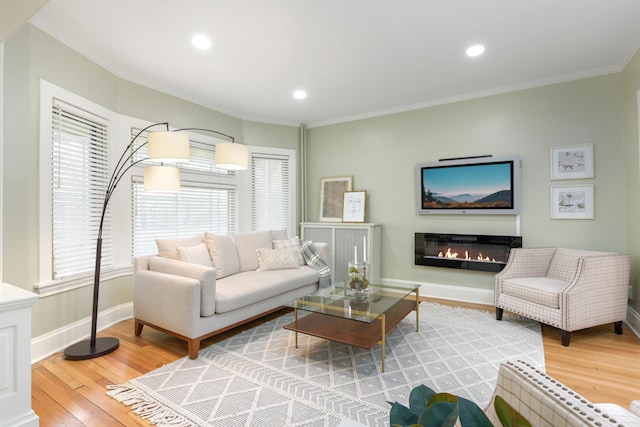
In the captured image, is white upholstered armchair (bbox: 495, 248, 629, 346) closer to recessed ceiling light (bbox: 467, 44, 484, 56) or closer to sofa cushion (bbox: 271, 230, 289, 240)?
recessed ceiling light (bbox: 467, 44, 484, 56)

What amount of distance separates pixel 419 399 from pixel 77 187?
136 inches

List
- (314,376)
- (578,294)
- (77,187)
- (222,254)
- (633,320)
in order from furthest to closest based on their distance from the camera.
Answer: (222,254)
(633,320)
(77,187)
(578,294)
(314,376)

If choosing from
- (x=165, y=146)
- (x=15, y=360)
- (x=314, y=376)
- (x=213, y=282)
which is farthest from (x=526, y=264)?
(x=15, y=360)

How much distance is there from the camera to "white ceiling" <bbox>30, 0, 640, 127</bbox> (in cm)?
237

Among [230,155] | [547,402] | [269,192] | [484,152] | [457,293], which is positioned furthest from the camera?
[269,192]

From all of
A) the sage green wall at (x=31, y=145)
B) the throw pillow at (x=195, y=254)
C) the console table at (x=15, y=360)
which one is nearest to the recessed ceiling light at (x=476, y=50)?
the throw pillow at (x=195, y=254)

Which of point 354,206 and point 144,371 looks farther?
point 354,206

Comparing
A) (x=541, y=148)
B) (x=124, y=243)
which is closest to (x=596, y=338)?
(x=541, y=148)

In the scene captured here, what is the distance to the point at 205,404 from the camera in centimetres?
194

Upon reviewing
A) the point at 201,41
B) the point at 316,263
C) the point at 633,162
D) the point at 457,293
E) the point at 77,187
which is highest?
the point at 201,41

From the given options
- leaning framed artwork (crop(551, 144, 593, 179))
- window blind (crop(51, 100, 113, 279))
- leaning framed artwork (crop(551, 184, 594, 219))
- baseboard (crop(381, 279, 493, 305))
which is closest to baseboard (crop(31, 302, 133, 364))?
window blind (crop(51, 100, 113, 279))

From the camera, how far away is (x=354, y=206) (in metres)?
4.91

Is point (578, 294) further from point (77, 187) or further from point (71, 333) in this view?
point (77, 187)

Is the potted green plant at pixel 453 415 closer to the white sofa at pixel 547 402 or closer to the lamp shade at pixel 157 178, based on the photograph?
the white sofa at pixel 547 402
